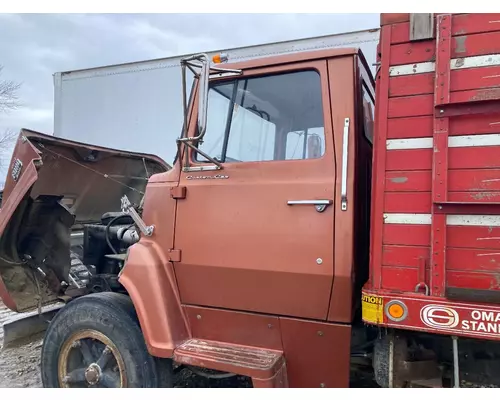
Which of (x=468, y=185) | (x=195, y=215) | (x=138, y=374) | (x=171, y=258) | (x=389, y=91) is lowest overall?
(x=138, y=374)

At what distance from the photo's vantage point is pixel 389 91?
6.90ft

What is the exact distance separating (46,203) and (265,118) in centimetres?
217

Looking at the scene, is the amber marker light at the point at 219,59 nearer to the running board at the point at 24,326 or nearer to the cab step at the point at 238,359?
the cab step at the point at 238,359

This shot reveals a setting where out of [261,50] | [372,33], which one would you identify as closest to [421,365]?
[372,33]

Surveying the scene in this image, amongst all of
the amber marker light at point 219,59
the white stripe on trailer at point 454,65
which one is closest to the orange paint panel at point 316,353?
the white stripe on trailer at point 454,65

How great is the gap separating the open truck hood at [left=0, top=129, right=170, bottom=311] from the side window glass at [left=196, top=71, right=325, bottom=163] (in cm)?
144

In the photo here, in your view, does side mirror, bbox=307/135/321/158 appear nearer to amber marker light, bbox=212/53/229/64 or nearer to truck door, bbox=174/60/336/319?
truck door, bbox=174/60/336/319

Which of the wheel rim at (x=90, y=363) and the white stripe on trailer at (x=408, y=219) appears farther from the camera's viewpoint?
the wheel rim at (x=90, y=363)

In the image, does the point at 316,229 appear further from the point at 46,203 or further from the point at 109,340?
the point at 46,203

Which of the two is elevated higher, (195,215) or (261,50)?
(261,50)

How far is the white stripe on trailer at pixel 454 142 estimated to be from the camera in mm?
1894

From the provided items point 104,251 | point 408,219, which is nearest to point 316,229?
point 408,219

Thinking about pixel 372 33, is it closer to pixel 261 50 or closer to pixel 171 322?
pixel 261 50

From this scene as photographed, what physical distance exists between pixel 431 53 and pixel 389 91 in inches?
10.0
